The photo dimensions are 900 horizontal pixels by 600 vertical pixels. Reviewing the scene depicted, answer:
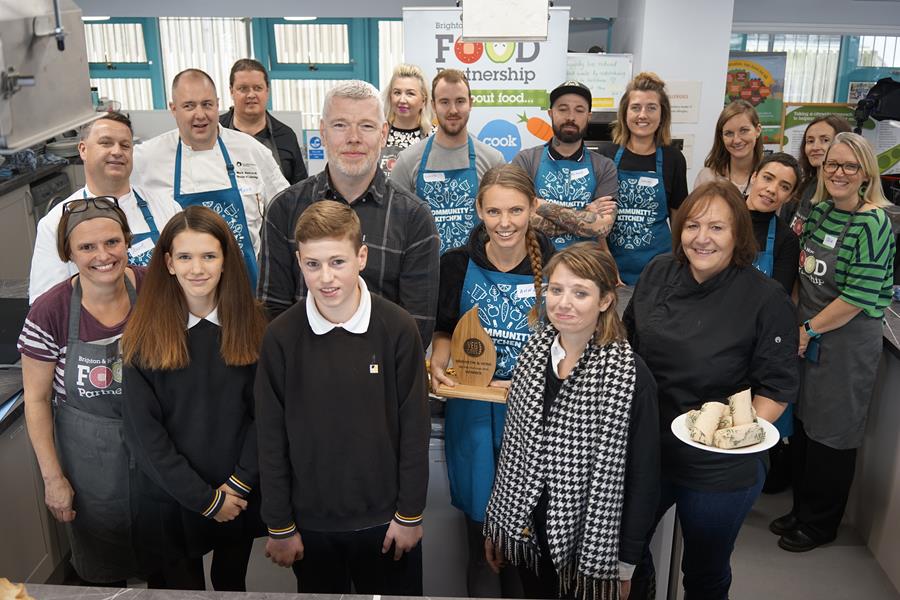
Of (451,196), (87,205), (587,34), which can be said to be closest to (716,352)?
(451,196)

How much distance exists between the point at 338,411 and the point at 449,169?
1551mm

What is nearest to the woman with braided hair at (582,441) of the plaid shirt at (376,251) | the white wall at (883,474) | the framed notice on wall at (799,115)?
the plaid shirt at (376,251)

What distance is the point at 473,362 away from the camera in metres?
2.14

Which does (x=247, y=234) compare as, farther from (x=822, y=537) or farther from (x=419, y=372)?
(x=822, y=537)

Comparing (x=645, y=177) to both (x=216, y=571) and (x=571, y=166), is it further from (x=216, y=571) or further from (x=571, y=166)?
(x=216, y=571)

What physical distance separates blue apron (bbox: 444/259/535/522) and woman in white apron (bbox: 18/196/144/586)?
2.89 ft

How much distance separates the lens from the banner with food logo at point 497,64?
16.5 ft

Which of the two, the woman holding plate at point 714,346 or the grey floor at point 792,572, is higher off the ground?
the woman holding plate at point 714,346

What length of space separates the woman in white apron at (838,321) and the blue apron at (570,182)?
2.67 ft

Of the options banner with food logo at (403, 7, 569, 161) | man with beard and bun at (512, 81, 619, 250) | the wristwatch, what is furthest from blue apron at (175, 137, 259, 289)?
banner with food logo at (403, 7, 569, 161)

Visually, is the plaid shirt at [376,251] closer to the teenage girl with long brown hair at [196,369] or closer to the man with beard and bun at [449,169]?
the teenage girl with long brown hair at [196,369]

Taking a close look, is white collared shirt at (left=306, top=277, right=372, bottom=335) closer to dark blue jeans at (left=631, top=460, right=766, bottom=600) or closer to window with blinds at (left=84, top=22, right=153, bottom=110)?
A: dark blue jeans at (left=631, top=460, right=766, bottom=600)

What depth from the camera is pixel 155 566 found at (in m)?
2.17

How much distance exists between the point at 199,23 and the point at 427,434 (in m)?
5.71
